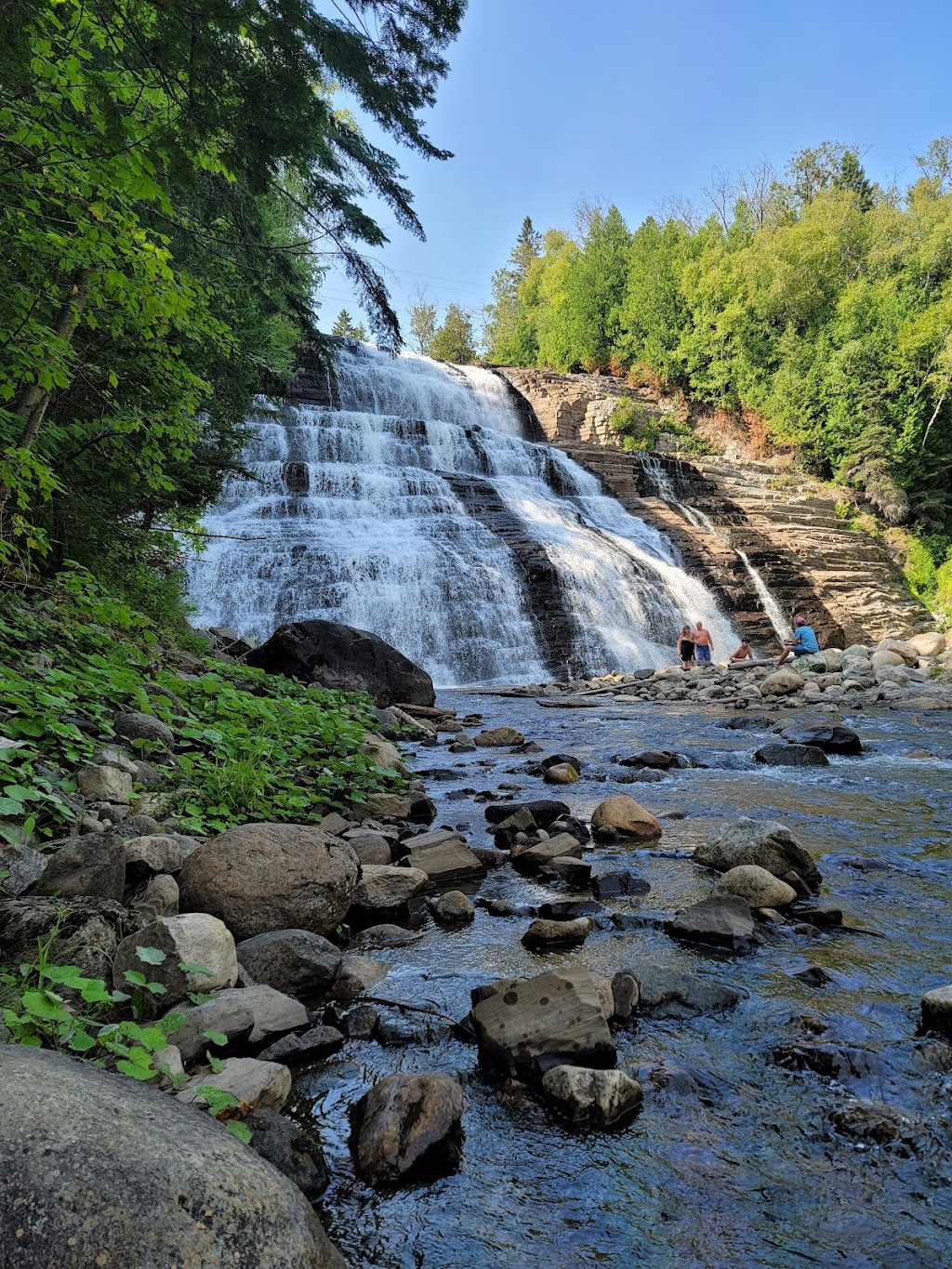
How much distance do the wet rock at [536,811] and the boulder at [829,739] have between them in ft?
13.1

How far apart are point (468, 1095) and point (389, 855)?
2042 millimetres

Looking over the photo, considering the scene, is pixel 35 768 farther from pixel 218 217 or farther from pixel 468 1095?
pixel 218 217

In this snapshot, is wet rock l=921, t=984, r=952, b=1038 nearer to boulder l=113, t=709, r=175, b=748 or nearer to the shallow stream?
the shallow stream

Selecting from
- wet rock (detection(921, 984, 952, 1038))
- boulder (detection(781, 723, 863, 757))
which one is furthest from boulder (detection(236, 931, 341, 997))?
boulder (detection(781, 723, 863, 757))

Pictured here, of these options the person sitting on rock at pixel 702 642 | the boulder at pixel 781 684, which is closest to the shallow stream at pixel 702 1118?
the boulder at pixel 781 684

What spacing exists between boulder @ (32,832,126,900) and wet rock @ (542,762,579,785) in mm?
4391

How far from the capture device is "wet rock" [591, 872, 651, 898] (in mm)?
3912

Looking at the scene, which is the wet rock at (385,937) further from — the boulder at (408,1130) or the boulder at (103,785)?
the boulder at (103,785)

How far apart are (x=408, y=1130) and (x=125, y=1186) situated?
3.02 ft

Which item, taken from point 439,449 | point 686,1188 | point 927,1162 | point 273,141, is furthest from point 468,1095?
point 439,449

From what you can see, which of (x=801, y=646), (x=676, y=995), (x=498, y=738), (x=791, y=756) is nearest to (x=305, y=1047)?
(x=676, y=995)

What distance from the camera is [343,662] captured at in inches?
393

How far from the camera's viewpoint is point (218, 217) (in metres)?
5.36

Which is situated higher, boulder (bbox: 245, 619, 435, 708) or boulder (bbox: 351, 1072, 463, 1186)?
boulder (bbox: 245, 619, 435, 708)
